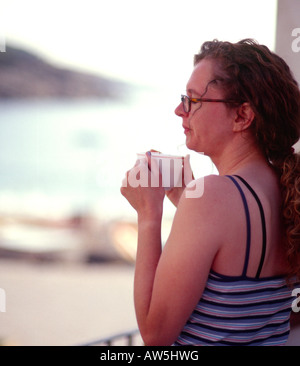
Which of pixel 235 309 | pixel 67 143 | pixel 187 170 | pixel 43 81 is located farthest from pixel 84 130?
pixel 235 309

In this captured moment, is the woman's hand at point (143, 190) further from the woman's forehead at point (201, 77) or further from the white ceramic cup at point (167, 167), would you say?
the woman's forehead at point (201, 77)

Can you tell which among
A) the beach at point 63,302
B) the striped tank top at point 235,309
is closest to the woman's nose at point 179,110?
the striped tank top at point 235,309

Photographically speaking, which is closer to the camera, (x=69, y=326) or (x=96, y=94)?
(x=69, y=326)

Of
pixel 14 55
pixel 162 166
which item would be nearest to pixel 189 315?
pixel 162 166

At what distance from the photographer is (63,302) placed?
6.67 metres

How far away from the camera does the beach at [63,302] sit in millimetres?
5410

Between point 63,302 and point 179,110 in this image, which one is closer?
point 179,110

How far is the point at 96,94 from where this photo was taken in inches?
580

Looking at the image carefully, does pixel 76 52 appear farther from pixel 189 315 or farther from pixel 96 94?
pixel 189 315

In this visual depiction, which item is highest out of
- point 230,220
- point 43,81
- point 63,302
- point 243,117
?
point 43,81

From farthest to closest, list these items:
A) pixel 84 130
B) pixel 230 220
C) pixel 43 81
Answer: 1. pixel 84 130
2. pixel 43 81
3. pixel 230 220

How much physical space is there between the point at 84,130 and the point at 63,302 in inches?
542

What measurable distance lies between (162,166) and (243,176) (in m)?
0.24

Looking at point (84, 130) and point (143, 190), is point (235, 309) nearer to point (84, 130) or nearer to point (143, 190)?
point (143, 190)
